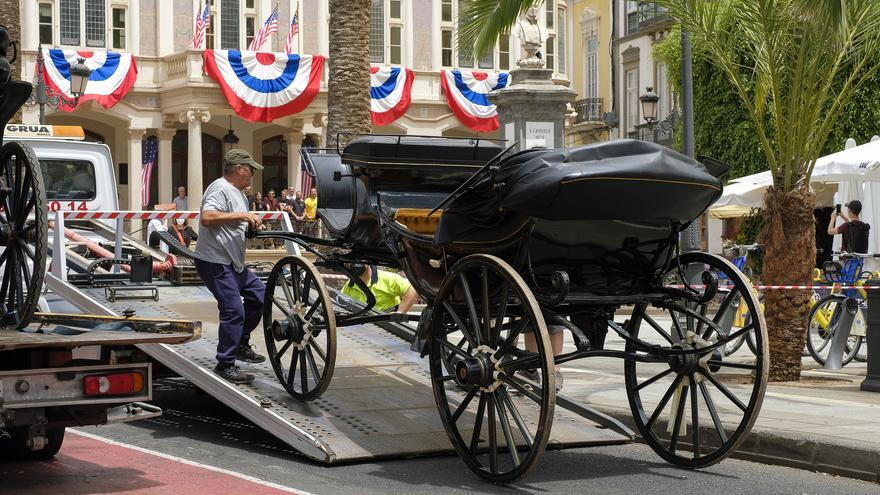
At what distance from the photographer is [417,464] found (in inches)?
314

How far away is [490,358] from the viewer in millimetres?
7281

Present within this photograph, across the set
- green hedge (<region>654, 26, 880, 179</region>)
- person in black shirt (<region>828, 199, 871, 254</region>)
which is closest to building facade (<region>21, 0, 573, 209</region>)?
green hedge (<region>654, 26, 880, 179</region>)

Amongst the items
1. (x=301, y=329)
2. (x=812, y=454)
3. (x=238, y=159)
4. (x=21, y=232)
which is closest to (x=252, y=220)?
→ (x=238, y=159)

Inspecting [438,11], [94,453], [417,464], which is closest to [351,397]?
[417,464]

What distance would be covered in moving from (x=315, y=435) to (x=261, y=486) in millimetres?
842

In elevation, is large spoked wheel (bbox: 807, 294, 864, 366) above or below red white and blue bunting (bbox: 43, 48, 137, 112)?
below

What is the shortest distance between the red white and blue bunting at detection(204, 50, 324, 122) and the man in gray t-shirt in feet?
97.5

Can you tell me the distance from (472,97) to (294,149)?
6.18 m

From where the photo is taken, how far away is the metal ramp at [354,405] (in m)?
8.08

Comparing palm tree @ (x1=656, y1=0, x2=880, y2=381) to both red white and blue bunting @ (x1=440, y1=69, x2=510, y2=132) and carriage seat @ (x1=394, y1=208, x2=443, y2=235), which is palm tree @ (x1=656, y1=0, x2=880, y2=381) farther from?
red white and blue bunting @ (x1=440, y1=69, x2=510, y2=132)

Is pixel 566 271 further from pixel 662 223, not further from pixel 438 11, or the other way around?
pixel 438 11

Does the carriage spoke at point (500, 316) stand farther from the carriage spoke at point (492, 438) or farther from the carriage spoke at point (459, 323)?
the carriage spoke at point (492, 438)

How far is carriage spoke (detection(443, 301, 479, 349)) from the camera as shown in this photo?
24.5ft

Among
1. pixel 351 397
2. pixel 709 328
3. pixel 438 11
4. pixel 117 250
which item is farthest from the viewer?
pixel 438 11
